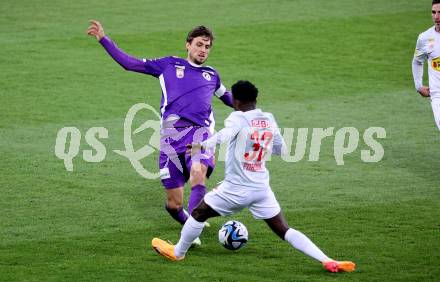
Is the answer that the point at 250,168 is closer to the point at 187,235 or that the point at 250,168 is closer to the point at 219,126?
the point at 187,235

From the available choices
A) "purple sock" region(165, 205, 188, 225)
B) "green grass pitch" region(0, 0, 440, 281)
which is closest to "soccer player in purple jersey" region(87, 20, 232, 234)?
"purple sock" region(165, 205, 188, 225)

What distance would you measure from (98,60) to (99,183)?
21.9 ft

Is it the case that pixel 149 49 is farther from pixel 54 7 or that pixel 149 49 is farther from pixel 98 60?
pixel 54 7

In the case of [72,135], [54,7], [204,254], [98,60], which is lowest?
[204,254]

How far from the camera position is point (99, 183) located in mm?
11219

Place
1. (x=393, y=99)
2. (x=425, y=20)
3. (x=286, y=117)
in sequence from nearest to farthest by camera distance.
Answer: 1. (x=286, y=117)
2. (x=393, y=99)
3. (x=425, y=20)

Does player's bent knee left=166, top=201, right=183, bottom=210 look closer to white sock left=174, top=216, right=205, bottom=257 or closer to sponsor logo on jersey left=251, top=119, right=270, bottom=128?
white sock left=174, top=216, right=205, bottom=257

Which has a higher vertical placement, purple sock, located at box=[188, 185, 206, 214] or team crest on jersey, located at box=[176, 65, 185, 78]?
team crest on jersey, located at box=[176, 65, 185, 78]

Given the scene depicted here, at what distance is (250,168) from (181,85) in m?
1.71

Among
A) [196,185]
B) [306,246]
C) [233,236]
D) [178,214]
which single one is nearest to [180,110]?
[196,185]

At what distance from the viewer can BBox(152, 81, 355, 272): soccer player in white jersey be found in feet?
25.5

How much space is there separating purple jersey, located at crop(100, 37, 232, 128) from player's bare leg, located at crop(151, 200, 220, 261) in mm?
1378

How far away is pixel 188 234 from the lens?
8.14 meters

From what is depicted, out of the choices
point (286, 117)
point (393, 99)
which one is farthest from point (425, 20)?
point (286, 117)
